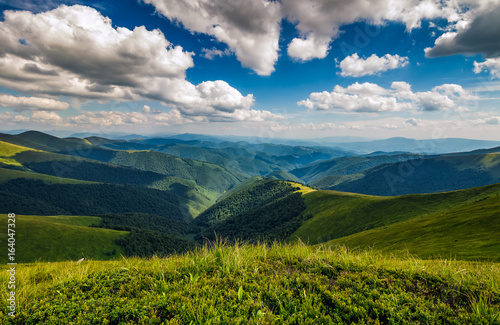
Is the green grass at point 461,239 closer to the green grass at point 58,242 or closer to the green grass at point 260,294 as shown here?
the green grass at point 260,294

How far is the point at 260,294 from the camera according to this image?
6.39 meters

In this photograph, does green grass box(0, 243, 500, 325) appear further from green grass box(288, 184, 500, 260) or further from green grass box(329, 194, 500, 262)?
green grass box(288, 184, 500, 260)

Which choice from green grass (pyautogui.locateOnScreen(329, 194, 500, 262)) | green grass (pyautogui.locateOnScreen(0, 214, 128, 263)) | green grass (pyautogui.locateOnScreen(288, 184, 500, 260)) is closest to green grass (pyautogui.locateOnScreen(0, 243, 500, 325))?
green grass (pyautogui.locateOnScreen(329, 194, 500, 262))

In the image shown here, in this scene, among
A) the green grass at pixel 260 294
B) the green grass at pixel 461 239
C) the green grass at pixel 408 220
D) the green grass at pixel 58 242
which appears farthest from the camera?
the green grass at pixel 58 242

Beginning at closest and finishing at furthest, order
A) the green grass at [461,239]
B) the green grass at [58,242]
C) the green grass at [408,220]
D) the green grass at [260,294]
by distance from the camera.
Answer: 1. the green grass at [260,294]
2. the green grass at [461,239]
3. the green grass at [408,220]
4. the green grass at [58,242]

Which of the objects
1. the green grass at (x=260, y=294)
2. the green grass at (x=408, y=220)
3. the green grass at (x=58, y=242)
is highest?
the green grass at (x=260, y=294)

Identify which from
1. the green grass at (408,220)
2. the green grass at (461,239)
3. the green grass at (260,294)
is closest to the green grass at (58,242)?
the green grass at (408,220)

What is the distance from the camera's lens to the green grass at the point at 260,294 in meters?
5.48

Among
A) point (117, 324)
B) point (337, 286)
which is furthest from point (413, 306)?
point (117, 324)

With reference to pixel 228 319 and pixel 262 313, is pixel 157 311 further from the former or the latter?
pixel 262 313

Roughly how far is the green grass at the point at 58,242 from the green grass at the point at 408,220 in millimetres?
128094

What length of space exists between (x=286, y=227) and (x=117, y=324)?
156 m

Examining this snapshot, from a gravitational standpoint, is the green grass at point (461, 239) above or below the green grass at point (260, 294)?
below

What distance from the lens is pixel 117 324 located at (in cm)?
562
